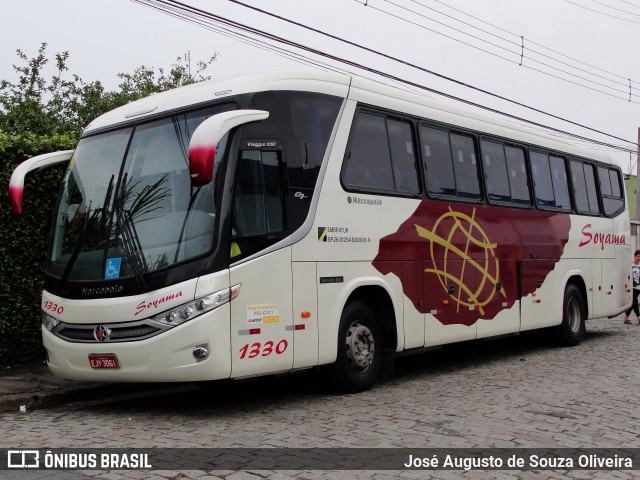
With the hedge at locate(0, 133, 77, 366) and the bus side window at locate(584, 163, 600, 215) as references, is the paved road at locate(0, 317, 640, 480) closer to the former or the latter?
the hedge at locate(0, 133, 77, 366)

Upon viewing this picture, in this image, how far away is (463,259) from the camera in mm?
10898

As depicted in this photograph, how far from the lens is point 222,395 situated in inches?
360

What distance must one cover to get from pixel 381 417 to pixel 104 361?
2.84 metres

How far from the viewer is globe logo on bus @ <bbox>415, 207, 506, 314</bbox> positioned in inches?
408

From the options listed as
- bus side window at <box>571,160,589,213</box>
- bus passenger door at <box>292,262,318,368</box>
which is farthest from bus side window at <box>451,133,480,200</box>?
bus side window at <box>571,160,589,213</box>

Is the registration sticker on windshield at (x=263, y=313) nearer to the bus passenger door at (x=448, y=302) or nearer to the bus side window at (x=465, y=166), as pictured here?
the bus passenger door at (x=448, y=302)

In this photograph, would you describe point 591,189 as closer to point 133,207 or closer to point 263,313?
point 263,313

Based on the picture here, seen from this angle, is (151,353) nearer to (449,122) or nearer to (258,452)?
(258,452)

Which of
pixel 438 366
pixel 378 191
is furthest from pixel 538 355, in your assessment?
pixel 378 191

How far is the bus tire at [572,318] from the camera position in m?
14.0

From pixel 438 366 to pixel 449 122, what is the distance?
146 inches

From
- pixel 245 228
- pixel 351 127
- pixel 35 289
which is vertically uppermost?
pixel 351 127

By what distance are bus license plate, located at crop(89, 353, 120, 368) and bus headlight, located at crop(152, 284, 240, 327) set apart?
664mm

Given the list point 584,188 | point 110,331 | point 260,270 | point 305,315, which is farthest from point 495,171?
point 110,331
